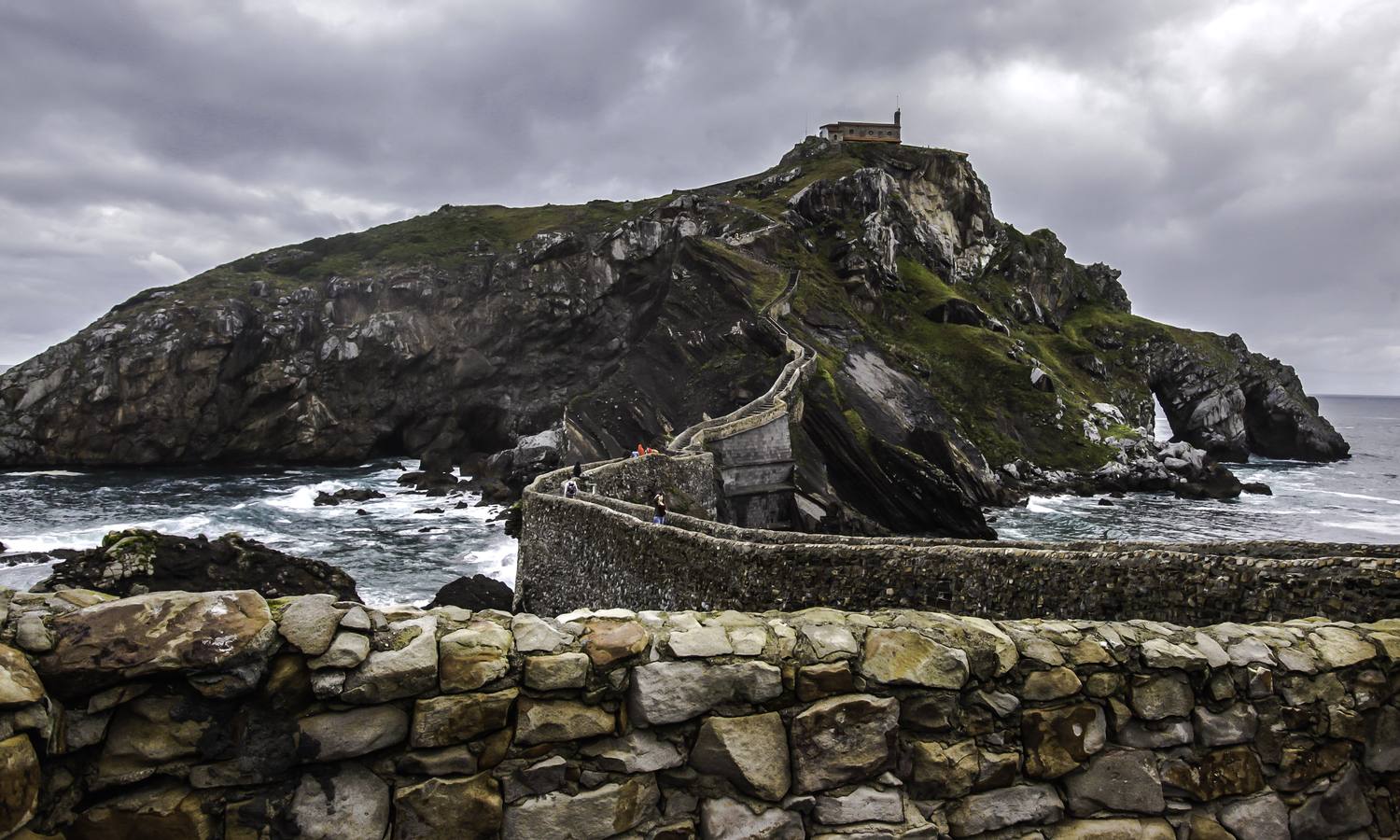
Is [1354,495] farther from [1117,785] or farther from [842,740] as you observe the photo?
[842,740]

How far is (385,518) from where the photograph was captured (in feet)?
143

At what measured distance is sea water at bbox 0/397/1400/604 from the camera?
33.3m

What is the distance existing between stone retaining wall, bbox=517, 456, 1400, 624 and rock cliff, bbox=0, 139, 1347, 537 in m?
28.4

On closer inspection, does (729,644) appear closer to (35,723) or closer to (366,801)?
(366,801)

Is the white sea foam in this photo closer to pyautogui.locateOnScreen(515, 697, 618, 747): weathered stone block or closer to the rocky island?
the rocky island

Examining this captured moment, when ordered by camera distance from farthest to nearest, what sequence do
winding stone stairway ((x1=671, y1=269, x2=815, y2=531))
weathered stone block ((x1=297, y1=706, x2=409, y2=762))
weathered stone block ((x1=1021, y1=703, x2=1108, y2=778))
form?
winding stone stairway ((x1=671, y1=269, x2=815, y2=531)) → weathered stone block ((x1=1021, y1=703, x2=1108, y2=778)) → weathered stone block ((x1=297, y1=706, x2=409, y2=762))

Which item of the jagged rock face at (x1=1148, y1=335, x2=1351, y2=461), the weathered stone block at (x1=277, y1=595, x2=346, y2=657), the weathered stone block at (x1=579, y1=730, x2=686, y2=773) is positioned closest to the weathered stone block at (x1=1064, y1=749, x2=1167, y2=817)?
the weathered stone block at (x1=579, y1=730, x2=686, y2=773)

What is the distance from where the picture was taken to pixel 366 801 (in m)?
3.27

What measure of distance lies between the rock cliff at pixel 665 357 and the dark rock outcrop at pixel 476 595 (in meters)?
21.8

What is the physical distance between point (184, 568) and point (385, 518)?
1067 inches

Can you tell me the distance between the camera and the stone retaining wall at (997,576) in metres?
7.86

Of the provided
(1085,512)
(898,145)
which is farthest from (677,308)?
(898,145)

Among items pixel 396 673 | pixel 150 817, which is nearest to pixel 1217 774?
pixel 396 673

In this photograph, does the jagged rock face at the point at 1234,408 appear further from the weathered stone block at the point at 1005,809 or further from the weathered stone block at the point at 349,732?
the weathered stone block at the point at 349,732
